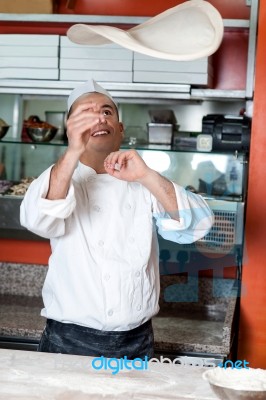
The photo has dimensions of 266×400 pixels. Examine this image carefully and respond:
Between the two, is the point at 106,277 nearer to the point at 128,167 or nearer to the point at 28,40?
the point at 128,167

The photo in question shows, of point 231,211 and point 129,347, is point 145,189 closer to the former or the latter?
point 129,347

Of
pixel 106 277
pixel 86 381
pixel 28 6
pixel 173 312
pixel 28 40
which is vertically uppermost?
pixel 28 6

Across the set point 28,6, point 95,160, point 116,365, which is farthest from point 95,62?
point 116,365

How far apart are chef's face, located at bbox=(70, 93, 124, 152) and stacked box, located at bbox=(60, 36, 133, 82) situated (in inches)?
25.3

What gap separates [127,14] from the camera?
9.85 ft

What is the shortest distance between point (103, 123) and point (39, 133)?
0.90 m

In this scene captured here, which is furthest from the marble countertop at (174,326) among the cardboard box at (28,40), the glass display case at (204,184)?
the cardboard box at (28,40)

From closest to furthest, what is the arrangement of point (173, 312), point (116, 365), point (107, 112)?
point (116, 365) → point (107, 112) → point (173, 312)

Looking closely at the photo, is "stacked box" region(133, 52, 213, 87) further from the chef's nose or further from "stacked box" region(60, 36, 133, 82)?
the chef's nose

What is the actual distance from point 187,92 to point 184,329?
0.89m

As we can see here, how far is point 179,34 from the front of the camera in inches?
69.8

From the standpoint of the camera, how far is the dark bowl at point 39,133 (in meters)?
2.85

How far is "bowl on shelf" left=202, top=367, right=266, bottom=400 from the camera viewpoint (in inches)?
49.3

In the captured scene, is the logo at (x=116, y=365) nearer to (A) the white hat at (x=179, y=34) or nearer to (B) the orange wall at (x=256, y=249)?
(A) the white hat at (x=179, y=34)
